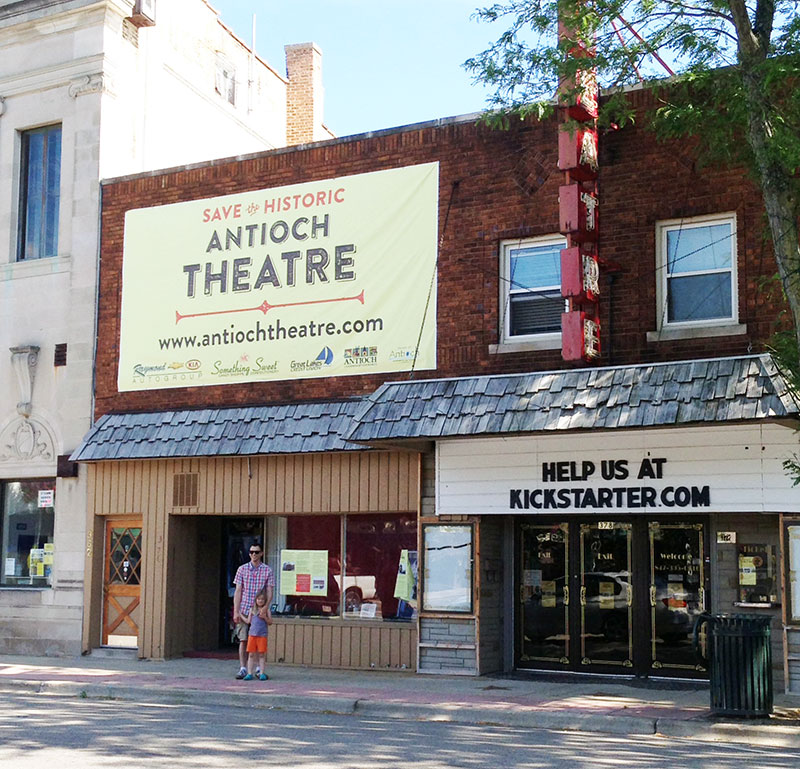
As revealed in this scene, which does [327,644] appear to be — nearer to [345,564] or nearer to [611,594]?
[345,564]

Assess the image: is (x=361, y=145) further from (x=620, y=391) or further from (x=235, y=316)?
(x=620, y=391)

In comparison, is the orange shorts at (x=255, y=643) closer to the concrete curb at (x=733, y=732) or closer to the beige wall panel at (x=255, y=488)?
the beige wall panel at (x=255, y=488)

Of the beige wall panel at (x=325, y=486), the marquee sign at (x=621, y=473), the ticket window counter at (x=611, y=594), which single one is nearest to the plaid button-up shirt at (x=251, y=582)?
the beige wall panel at (x=325, y=486)

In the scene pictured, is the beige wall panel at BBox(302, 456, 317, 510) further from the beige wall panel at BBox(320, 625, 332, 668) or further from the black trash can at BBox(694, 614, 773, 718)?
the black trash can at BBox(694, 614, 773, 718)

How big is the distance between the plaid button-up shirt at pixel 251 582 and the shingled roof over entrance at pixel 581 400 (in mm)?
2330

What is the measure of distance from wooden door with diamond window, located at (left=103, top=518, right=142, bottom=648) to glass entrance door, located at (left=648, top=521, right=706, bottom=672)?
804cm

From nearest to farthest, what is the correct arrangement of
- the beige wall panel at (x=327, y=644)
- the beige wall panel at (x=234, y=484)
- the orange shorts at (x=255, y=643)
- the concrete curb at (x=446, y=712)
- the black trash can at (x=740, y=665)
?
the concrete curb at (x=446, y=712) < the black trash can at (x=740, y=665) < the orange shorts at (x=255, y=643) < the beige wall panel at (x=327, y=644) < the beige wall panel at (x=234, y=484)

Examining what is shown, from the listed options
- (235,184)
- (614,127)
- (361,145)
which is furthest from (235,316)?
(614,127)

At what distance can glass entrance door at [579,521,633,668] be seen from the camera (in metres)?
15.4

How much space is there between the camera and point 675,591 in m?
15.1

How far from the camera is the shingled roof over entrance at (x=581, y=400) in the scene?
12.9 metres

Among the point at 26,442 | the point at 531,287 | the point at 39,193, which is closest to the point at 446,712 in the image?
the point at 531,287

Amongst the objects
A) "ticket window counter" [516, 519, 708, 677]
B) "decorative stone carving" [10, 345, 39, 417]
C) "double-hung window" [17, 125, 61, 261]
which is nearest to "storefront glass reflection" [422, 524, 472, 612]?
"ticket window counter" [516, 519, 708, 677]

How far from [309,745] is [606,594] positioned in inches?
246
